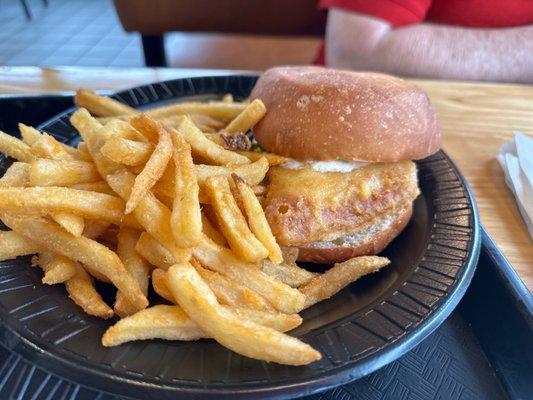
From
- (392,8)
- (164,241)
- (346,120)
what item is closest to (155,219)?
(164,241)

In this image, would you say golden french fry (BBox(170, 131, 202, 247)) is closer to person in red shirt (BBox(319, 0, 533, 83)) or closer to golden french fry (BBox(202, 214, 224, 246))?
golden french fry (BBox(202, 214, 224, 246))

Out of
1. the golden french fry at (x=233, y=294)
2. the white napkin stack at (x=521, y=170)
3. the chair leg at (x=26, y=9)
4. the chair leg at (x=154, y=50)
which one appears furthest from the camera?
the chair leg at (x=26, y=9)

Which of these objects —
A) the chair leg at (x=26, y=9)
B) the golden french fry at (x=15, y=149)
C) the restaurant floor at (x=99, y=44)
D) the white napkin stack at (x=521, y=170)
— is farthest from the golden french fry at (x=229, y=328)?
the chair leg at (x=26, y=9)

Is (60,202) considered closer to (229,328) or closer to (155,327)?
(155,327)

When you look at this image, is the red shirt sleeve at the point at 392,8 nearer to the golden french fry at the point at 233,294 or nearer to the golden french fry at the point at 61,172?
the golden french fry at the point at 61,172

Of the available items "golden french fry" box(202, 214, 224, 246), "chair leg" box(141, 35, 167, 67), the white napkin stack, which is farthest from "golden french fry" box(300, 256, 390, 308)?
"chair leg" box(141, 35, 167, 67)

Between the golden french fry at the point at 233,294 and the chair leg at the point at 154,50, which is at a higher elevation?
the golden french fry at the point at 233,294

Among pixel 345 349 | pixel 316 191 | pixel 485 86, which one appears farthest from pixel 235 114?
pixel 485 86
